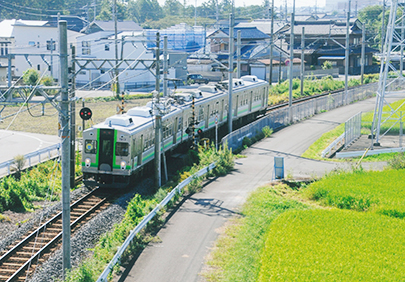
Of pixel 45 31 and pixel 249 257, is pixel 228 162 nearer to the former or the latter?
pixel 249 257

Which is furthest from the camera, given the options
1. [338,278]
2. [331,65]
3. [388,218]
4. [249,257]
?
[331,65]

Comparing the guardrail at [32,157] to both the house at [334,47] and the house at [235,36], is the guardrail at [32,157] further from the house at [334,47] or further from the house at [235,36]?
the house at [334,47]

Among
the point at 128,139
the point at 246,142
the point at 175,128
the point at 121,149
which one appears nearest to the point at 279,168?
the point at 175,128

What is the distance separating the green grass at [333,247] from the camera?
37.7 feet

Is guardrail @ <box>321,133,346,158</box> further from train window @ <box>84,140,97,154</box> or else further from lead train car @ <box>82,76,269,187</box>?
train window @ <box>84,140,97,154</box>

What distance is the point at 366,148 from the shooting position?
27000 millimetres

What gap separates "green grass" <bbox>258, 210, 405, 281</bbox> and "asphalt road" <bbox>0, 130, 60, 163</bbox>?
55.4 ft

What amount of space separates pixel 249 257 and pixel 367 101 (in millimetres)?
38658

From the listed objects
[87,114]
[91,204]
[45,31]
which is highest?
[45,31]

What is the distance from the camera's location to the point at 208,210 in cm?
1753

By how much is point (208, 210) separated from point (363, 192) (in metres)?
5.38

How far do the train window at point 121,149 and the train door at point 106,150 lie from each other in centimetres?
23

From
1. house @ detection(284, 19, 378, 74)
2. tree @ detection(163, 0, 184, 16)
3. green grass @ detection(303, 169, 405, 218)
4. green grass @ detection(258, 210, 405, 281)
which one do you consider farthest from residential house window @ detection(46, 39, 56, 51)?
tree @ detection(163, 0, 184, 16)

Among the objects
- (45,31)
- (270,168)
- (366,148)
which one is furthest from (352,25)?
(270,168)
